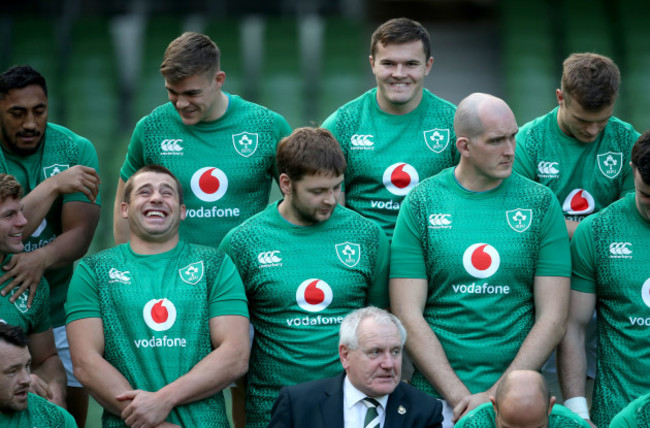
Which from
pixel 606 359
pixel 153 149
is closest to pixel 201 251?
pixel 153 149

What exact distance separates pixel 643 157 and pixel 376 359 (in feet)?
4.92

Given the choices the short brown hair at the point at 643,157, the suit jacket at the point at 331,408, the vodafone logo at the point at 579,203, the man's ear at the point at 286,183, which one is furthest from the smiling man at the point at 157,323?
the short brown hair at the point at 643,157

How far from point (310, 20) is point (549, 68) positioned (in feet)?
10.1

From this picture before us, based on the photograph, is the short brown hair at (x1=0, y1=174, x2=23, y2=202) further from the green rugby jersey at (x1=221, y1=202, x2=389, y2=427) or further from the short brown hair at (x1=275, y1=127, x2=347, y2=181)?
the short brown hair at (x1=275, y1=127, x2=347, y2=181)

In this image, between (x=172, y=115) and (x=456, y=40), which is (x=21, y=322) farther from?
(x=456, y=40)

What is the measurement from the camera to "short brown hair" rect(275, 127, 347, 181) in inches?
192

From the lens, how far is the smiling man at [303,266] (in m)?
4.93

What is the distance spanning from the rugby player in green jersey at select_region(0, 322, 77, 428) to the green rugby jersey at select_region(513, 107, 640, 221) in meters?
2.55

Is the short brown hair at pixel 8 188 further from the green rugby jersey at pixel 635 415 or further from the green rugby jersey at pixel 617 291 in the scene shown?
the green rugby jersey at pixel 635 415

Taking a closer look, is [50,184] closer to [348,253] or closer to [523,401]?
[348,253]

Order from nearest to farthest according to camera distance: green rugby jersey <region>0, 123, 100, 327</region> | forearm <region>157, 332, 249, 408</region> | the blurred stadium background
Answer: forearm <region>157, 332, 249, 408</region> → green rugby jersey <region>0, 123, 100, 327</region> → the blurred stadium background

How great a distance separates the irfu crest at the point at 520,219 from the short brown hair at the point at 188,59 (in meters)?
1.62

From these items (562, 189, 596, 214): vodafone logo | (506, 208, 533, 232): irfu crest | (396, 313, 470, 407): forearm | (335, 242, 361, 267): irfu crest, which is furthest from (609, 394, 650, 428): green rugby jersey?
(335, 242, 361, 267): irfu crest

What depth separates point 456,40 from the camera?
13266mm
